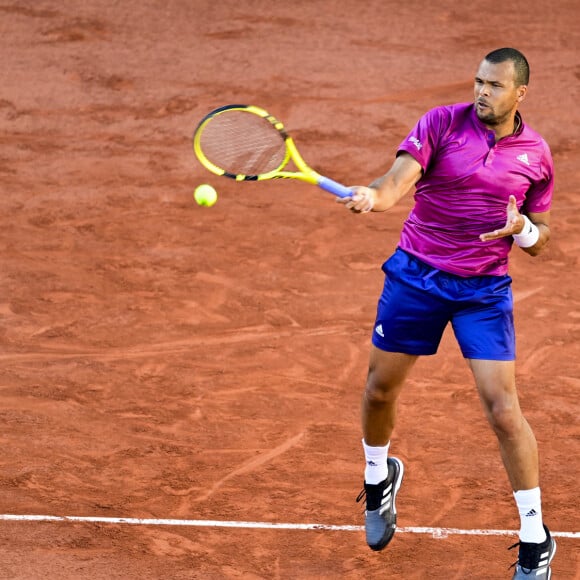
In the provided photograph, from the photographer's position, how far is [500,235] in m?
5.35

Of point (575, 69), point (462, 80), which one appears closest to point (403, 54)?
point (462, 80)

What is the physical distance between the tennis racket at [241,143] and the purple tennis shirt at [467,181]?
67 centimetres

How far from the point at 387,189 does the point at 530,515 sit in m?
1.75

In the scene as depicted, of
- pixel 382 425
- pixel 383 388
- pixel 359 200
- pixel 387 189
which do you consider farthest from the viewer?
pixel 382 425

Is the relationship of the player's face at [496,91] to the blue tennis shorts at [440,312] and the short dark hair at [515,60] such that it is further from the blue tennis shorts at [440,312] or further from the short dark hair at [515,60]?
the blue tennis shorts at [440,312]

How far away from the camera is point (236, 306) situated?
8969 mm

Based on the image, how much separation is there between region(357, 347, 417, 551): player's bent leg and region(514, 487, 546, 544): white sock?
80 centimetres

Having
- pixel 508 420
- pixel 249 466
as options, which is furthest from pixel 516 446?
pixel 249 466

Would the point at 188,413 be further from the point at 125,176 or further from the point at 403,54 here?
the point at 403,54

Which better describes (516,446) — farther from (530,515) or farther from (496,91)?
(496,91)

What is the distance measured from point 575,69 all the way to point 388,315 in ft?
28.4

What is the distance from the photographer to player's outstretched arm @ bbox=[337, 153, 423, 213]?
509 centimetres

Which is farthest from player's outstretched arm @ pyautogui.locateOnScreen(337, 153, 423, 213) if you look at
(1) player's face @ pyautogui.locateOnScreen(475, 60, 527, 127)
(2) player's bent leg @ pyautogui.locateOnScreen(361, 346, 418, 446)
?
(2) player's bent leg @ pyautogui.locateOnScreen(361, 346, 418, 446)

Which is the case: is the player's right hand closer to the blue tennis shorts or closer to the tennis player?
the tennis player
